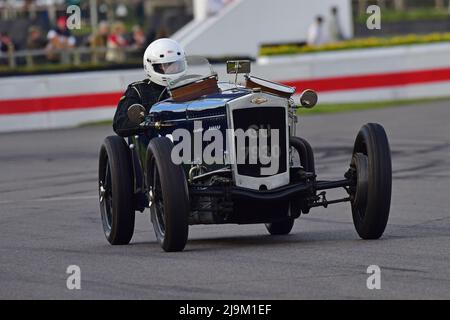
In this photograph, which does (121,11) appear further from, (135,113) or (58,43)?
(135,113)

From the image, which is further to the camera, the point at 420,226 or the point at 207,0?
the point at 207,0

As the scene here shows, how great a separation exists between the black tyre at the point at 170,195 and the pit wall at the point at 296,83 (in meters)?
13.8

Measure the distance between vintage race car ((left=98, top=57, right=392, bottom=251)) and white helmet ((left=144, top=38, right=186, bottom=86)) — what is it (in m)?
0.64

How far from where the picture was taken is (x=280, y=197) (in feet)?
31.1

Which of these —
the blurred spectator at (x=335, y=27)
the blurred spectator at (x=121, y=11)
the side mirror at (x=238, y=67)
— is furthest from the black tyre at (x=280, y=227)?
the blurred spectator at (x=121, y=11)

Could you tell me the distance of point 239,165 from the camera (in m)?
9.68

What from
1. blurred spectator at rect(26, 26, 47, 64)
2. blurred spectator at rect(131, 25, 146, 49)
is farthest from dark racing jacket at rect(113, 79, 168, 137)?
blurred spectator at rect(131, 25, 146, 49)

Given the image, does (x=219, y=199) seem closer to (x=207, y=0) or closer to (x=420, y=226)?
(x=420, y=226)

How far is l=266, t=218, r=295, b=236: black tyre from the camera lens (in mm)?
10680

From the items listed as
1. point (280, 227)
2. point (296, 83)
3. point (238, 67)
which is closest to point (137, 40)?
point (296, 83)

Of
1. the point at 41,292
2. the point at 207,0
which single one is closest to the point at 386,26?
the point at 207,0

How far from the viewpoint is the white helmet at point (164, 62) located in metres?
10.8

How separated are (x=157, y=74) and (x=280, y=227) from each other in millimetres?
1606

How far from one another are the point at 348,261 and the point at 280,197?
93 cm
